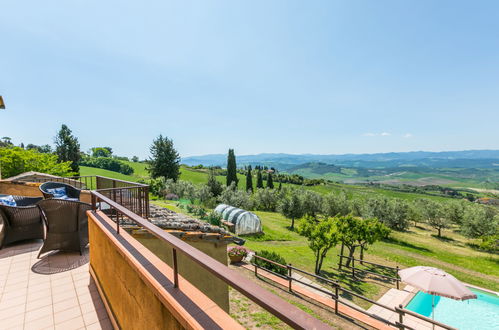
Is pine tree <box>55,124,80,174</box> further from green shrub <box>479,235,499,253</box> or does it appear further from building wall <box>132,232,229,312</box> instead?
green shrub <box>479,235,499,253</box>

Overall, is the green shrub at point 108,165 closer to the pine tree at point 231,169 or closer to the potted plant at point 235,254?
the pine tree at point 231,169

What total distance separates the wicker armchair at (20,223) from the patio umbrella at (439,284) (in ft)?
35.9

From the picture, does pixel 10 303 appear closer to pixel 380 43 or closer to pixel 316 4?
pixel 316 4

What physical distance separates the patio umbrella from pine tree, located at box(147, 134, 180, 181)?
3215cm

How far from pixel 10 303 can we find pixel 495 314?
1868 centimetres

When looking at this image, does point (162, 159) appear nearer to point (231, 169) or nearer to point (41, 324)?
point (231, 169)

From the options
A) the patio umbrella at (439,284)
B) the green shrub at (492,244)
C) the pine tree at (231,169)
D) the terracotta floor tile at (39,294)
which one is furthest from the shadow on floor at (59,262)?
the pine tree at (231,169)

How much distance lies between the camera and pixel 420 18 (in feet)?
39.3

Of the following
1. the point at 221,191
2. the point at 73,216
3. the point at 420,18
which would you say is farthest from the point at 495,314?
the point at 221,191

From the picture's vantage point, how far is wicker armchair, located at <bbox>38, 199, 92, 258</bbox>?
4312 millimetres

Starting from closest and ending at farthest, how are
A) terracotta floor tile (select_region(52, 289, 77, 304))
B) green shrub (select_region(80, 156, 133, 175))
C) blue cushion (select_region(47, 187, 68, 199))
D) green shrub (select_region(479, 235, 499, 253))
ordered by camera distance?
1. terracotta floor tile (select_region(52, 289, 77, 304))
2. blue cushion (select_region(47, 187, 68, 199))
3. green shrub (select_region(479, 235, 499, 253))
4. green shrub (select_region(80, 156, 133, 175))

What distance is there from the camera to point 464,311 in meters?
11.3

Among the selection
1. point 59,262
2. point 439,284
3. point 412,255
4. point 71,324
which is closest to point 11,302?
point 59,262

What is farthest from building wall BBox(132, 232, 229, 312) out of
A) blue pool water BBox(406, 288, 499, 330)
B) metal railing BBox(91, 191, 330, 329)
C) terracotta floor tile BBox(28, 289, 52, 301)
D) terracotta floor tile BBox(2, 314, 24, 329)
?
blue pool water BBox(406, 288, 499, 330)
